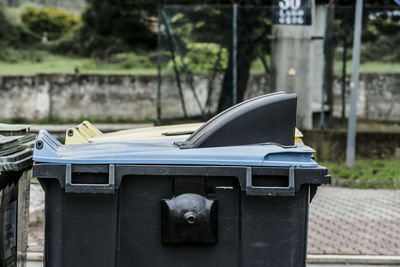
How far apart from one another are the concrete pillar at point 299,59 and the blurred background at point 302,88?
20 mm

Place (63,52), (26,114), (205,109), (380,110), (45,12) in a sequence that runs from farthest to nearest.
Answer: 1. (45,12)
2. (63,52)
3. (26,114)
4. (380,110)
5. (205,109)

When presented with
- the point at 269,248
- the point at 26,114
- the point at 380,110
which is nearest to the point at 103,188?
the point at 269,248

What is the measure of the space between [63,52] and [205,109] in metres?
24.3

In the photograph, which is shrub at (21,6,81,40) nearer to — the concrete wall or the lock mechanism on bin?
the concrete wall

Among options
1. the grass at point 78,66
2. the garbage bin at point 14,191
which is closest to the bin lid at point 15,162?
the garbage bin at point 14,191

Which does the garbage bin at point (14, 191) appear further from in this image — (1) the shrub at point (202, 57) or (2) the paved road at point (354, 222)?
(1) the shrub at point (202, 57)

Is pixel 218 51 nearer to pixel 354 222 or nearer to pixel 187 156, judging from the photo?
pixel 354 222

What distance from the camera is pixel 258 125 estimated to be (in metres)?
4.20

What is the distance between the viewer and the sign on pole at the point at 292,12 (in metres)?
12.5

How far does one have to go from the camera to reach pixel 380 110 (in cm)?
1523

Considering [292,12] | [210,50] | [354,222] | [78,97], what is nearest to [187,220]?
[354,222]

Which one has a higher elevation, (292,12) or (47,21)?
(47,21)

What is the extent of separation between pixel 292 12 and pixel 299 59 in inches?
38.8

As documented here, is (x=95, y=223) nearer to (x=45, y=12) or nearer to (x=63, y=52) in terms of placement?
(x=63, y=52)
